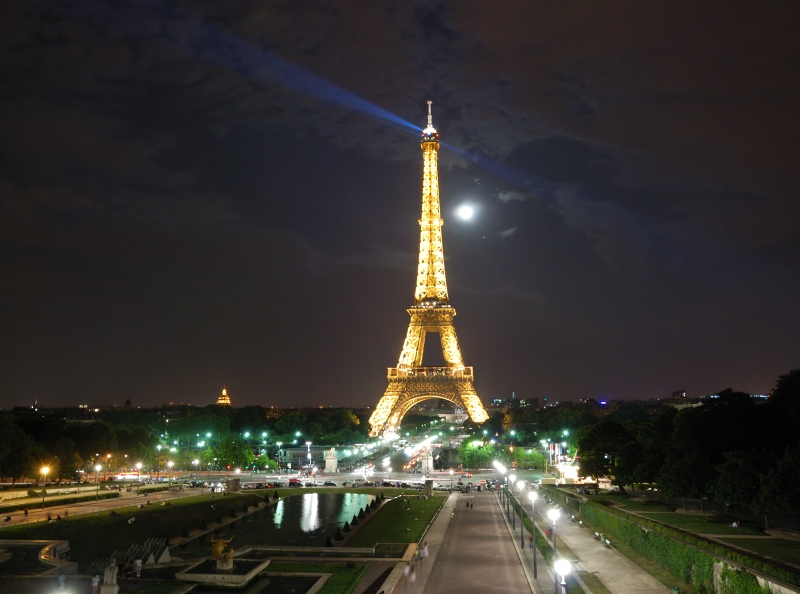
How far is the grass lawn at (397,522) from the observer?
4772cm

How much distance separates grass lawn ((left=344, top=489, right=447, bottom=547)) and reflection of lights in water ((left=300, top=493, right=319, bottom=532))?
169 inches

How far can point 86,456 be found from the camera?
8931 cm

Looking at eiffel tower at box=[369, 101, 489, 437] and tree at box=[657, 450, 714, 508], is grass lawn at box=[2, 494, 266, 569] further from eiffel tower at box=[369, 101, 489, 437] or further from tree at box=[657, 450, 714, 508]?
eiffel tower at box=[369, 101, 489, 437]

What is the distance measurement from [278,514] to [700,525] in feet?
115

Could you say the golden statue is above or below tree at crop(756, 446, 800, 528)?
below

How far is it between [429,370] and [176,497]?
187 feet

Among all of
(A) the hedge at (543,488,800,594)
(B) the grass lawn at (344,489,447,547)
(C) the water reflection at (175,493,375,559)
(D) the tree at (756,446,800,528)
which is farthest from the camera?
(C) the water reflection at (175,493,375,559)

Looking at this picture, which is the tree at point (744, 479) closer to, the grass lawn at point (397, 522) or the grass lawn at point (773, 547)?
the grass lawn at point (773, 547)

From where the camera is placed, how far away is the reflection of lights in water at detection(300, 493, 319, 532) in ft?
186

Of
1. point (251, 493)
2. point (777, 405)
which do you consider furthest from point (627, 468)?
point (251, 493)

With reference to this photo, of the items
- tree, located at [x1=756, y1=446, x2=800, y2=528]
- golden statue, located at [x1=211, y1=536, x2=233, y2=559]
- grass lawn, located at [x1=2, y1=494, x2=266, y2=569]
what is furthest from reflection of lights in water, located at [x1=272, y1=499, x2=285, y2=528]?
tree, located at [x1=756, y1=446, x2=800, y2=528]

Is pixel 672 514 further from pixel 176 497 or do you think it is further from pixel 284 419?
pixel 284 419

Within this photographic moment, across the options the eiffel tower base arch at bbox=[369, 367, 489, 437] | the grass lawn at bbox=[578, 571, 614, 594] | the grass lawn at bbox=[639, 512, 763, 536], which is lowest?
the grass lawn at bbox=[578, 571, 614, 594]

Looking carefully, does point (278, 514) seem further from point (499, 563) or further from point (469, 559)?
point (499, 563)
